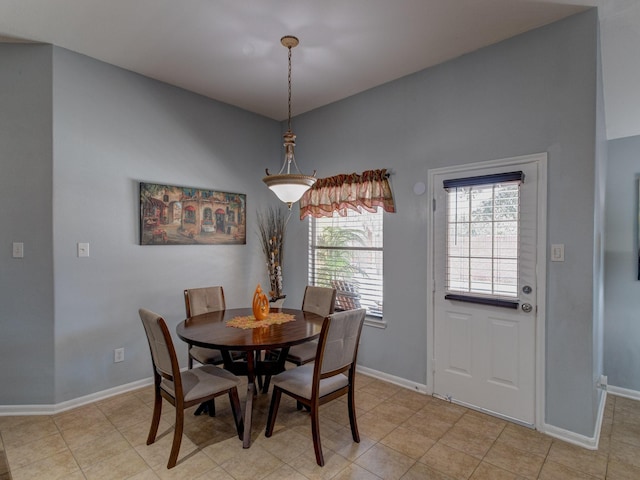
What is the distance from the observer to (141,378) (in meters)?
3.29

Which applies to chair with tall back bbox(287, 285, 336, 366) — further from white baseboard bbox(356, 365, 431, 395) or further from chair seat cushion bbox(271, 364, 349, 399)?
white baseboard bbox(356, 365, 431, 395)

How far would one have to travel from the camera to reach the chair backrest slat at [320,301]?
3.19 metres

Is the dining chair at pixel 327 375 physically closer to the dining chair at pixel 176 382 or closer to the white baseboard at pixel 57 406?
the dining chair at pixel 176 382

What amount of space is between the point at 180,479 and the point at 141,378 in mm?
1569

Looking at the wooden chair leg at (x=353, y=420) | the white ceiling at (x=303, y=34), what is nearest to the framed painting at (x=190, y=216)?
the white ceiling at (x=303, y=34)

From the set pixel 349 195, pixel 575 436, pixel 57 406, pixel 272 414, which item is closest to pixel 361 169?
pixel 349 195

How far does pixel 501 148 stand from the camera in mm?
2723

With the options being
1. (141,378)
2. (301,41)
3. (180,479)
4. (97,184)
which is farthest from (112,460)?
(301,41)

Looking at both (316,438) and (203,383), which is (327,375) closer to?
(316,438)

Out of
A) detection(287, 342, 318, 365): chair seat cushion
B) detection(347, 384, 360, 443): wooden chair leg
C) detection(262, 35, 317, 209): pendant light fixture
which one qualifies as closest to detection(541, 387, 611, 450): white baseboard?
detection(347, 384, 360, 443): wooden chair leg

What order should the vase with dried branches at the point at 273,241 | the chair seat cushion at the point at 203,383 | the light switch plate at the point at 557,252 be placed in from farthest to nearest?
the vase with dried branches at the point at 273,241, the light switch plate at the point at 557,252, the chair seat cushion at the point at 203,383

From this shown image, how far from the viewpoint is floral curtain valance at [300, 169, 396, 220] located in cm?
343

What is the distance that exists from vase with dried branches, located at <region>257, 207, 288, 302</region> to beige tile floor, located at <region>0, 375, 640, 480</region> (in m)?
1.50

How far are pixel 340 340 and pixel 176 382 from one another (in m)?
1.01
